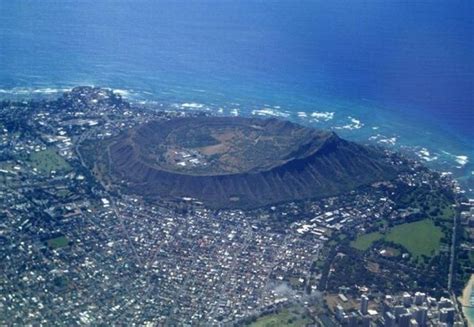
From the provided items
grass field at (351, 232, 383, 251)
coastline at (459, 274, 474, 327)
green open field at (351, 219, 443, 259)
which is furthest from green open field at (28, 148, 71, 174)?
coastline at (459, 274, 474, 327)

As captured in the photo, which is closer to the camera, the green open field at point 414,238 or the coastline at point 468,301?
the coastline at point 468,301

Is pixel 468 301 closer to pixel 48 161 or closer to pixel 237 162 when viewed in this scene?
pixel 237 162

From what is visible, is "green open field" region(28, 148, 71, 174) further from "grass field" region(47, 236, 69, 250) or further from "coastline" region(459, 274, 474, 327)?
"coastline" region(459, 274, 474, 327)

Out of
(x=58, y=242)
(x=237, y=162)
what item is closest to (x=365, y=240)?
(x=237, y=162)

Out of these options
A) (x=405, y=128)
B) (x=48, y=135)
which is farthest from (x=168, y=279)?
(x=405, y=128)

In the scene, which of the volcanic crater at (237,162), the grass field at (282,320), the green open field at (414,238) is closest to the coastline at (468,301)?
the green open field at (414,238)

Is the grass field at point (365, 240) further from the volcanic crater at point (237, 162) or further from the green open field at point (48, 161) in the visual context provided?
the green open field at point (48, 161)

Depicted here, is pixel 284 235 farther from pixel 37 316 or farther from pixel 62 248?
pixel 37 316
